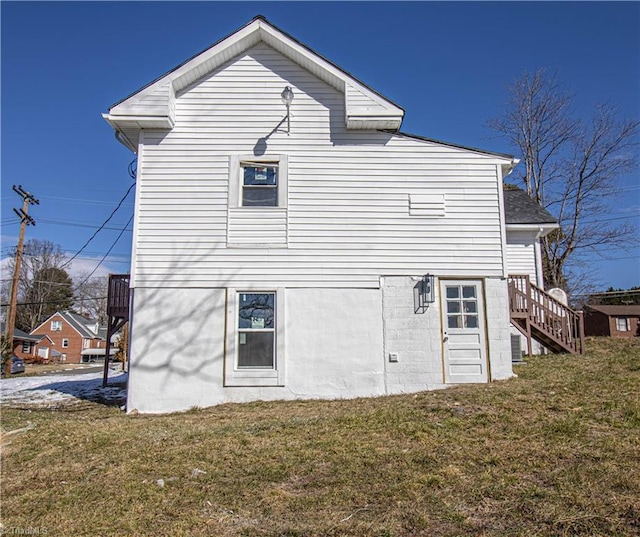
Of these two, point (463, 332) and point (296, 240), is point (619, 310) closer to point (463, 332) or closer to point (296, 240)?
point (463, 332)

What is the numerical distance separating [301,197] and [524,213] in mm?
8850

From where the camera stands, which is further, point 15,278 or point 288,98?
point 15,278

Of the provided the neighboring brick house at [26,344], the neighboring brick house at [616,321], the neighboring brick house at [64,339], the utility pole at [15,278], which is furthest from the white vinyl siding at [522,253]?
the neighboring brick house at [64,339]

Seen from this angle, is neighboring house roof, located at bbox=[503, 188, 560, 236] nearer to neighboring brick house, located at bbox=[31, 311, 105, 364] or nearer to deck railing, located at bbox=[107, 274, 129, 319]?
deck railing, located at bbox=[107, 274, 129, 319]

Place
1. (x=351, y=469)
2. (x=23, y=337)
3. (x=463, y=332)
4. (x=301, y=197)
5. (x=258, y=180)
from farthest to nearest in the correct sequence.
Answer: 1. (x=23, y=337)
2. (x=258, y=180)
3. (x=301, y=197)
4. (x=463, y=332)
5. (x=351, y=469)

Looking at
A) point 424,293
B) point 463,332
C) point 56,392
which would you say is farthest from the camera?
point 56,392

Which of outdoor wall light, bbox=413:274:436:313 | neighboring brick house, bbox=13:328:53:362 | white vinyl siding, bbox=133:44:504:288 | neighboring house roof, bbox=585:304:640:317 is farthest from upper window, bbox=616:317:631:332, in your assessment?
neighboring brick house, bbox=13:328:53:362

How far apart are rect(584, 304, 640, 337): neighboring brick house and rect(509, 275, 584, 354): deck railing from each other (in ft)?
46.6

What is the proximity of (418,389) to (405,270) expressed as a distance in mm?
2284

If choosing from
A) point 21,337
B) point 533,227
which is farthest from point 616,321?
point 21,337

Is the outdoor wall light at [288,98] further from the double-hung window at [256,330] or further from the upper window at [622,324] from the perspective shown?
the upper window at [622,324]

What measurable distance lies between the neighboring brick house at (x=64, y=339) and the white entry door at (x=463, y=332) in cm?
5098

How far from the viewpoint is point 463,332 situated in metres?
9.63

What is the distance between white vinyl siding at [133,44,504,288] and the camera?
952 centimetres
